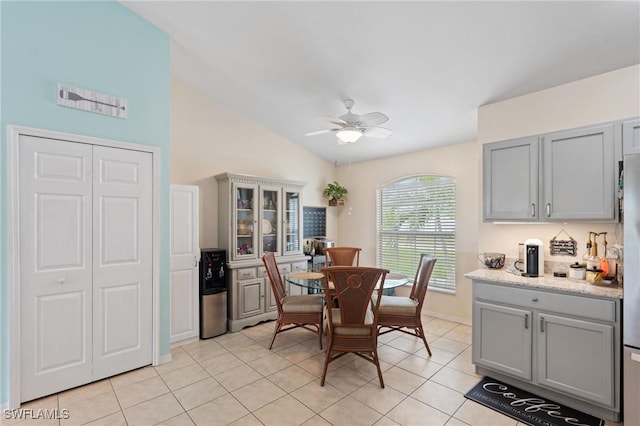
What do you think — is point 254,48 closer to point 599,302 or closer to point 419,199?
point 419,199

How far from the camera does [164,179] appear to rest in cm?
315

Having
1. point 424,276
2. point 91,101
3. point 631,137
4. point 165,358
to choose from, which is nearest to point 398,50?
point 631,137

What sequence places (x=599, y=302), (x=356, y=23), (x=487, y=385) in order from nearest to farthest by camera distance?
(x=599, y=302) < (x=356, y=23) < (x=487, y=385)

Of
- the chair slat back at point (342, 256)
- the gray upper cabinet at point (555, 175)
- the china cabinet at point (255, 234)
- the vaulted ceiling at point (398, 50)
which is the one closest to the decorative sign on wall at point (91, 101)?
the vaulted ceiling at point (398, 50)

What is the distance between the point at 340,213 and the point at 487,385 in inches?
147

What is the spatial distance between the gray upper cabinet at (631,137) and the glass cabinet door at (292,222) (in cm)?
365

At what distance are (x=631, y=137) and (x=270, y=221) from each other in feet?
12.6

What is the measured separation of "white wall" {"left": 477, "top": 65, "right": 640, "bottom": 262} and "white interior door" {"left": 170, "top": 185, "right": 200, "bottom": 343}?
10.7 ft

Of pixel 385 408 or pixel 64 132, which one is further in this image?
pixel 64 132

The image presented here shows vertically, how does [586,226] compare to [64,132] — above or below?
below

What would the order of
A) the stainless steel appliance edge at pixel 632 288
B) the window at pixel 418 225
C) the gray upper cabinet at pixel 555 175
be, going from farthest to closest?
1. the window at pixel 418 225
2. the gray upper cabinet at pixel 555 175
3. the stainless steel appliance edge at pixel 632 288

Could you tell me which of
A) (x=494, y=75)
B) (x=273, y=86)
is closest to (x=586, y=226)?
(x=494, y=75)

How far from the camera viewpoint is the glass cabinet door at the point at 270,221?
448 centimetres

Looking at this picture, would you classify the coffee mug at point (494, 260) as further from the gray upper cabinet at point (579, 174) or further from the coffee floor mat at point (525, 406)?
the coffee floor mat at point (525, 406)
